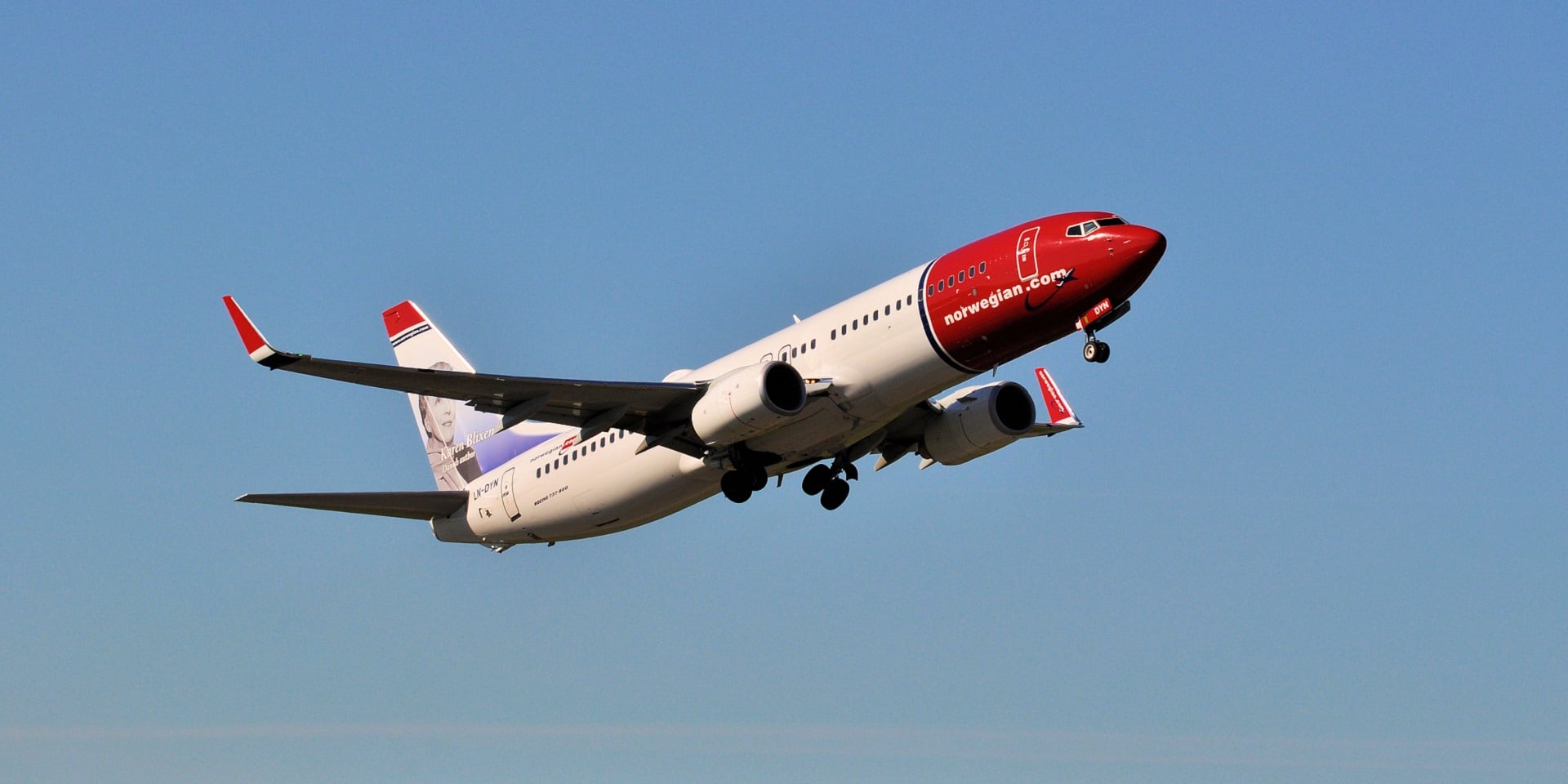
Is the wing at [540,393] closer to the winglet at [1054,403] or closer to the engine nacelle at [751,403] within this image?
the engine nacelle at [751,403]

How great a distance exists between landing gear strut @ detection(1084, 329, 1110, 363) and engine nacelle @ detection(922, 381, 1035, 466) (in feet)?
25.2

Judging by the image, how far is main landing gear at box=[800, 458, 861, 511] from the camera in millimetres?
47469

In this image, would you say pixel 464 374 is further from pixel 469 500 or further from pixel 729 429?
pixel 469 500

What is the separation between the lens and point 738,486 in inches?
1722

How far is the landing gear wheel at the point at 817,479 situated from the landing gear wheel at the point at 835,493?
127 mm

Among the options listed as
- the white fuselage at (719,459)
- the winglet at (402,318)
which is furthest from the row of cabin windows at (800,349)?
the winglet at (402,318)

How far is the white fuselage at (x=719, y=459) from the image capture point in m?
41.2

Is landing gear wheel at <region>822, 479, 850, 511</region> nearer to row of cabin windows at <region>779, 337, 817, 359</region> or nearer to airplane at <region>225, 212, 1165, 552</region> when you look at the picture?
airplane at <region>225, 212, 1165, 552</region>

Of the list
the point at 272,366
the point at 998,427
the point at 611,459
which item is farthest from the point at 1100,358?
the point at 272,366

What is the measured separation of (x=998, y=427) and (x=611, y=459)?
9673mm

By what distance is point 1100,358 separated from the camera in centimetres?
3931

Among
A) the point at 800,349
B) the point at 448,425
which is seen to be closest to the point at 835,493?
the point at 800,349

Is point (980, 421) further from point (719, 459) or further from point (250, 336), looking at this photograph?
point (250, 336)

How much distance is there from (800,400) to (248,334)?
11.7 meters
